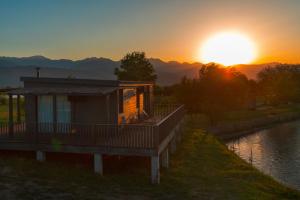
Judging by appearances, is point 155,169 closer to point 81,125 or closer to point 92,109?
point 81,125

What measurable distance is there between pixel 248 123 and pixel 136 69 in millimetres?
26167

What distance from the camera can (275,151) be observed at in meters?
37.1

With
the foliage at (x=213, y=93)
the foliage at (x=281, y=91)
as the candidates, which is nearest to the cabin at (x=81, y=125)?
the foliage at (x=213, y=93)

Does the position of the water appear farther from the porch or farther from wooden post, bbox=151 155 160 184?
the porch

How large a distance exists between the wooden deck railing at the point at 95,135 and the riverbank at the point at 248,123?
32.4 meters

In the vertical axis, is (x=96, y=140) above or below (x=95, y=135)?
below

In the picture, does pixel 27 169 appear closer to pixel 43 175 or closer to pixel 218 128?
pixel 43 175

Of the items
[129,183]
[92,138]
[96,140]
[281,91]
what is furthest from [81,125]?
[281,91]

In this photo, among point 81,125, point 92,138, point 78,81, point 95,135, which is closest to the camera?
point 95,135

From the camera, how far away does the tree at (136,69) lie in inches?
2712

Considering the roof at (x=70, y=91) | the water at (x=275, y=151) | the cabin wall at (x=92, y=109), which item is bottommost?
the water at (x=275, y=151)

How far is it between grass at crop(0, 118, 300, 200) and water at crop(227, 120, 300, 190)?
7188mm

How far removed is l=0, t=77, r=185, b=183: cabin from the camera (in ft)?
51.5

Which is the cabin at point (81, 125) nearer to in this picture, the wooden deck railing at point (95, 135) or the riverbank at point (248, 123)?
the wooden deck railing at point (95, 135)
